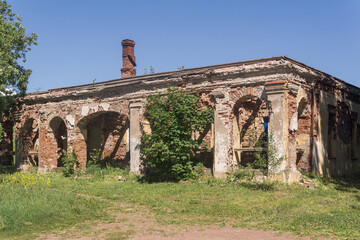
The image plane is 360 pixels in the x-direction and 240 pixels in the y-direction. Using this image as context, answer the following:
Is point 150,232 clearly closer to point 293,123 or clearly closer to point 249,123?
point 293,123

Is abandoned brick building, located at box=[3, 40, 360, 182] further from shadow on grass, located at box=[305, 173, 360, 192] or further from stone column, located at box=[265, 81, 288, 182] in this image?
shadow on grass, located at box=[305, 173, 360, 192]

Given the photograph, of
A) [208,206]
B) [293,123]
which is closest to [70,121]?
[208,206]

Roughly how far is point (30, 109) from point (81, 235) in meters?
12.0

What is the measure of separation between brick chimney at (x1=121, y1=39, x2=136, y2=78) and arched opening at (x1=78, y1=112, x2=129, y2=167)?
18.0 ft

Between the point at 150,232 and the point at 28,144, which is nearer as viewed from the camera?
the point at 150,232

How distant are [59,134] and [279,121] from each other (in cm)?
1057

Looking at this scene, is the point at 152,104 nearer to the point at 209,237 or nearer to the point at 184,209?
the point at 184,209

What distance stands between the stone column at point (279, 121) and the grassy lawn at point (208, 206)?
0.92 metres

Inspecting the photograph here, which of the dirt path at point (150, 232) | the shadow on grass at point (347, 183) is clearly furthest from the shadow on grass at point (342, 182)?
the dirt path at point (150, 232)

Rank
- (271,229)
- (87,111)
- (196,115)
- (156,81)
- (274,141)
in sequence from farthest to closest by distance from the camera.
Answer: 1. (87,111)
2. (156,81)
3. (196,115)
4. (274,141)
5. (271,229)

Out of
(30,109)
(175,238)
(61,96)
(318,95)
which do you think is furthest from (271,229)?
(30,109)

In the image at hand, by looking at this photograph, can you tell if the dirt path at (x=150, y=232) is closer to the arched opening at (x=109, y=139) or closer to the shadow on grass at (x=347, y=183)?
the shadow on grass at (x=347, y=183)

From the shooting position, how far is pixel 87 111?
15.7 meters

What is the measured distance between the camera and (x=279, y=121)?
11.7 meters
